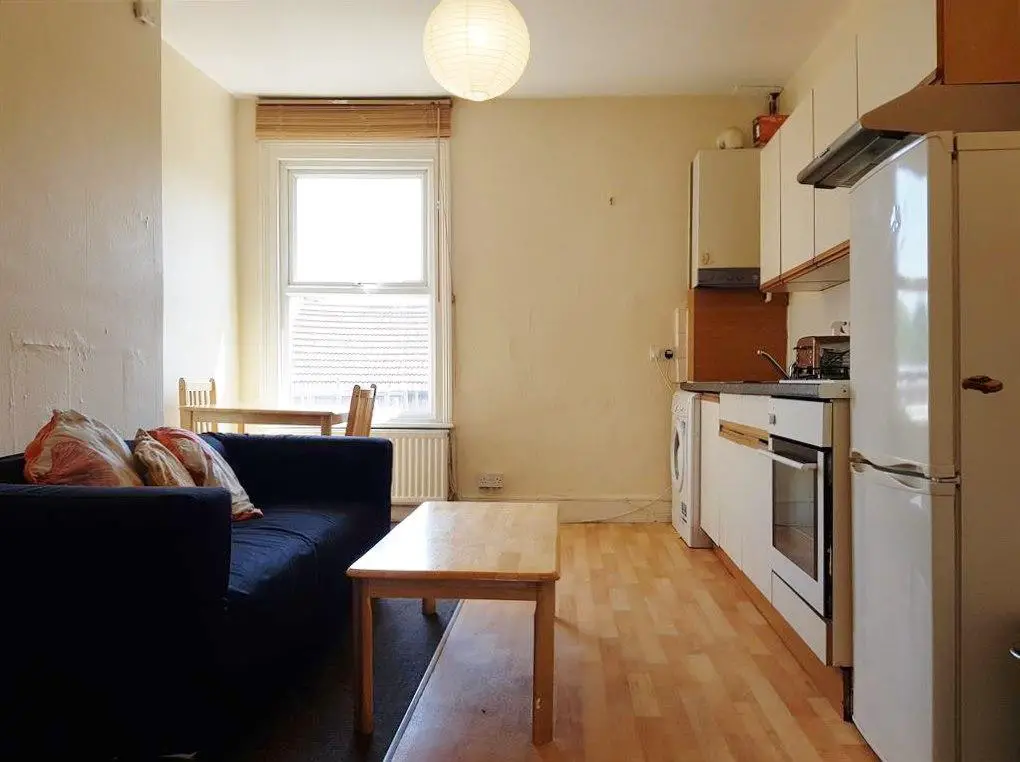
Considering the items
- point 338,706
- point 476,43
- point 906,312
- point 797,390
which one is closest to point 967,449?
point 906,312

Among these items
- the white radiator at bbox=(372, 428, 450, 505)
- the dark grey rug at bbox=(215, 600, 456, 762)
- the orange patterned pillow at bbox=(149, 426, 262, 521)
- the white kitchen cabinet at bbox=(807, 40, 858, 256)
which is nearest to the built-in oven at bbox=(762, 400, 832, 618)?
the white kitchen cabinet at bbox=(807, 40, 858, 256)

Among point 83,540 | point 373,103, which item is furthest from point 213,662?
point 373,103

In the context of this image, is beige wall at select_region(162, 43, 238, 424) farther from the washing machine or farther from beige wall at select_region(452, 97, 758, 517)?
the washing machine

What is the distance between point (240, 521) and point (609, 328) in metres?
2.81

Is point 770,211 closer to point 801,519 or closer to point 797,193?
point 797,193

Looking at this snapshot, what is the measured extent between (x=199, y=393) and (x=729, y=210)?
3.17 meters

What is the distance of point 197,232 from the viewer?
435 centimetres

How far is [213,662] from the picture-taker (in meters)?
1.71

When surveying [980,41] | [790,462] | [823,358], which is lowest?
[790,462]

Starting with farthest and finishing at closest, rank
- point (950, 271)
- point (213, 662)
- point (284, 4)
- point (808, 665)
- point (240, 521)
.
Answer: point (284, 4)
point (240, 521)
point (808, 665)
point (213, 662)
point (950, 271)

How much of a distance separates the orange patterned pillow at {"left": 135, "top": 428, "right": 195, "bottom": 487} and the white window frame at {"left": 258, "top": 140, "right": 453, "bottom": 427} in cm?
238

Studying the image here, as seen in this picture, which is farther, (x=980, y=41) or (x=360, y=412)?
(x=360, y=412)

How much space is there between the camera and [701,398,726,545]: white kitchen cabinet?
3.57 metres

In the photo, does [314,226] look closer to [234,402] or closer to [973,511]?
[234,402]
